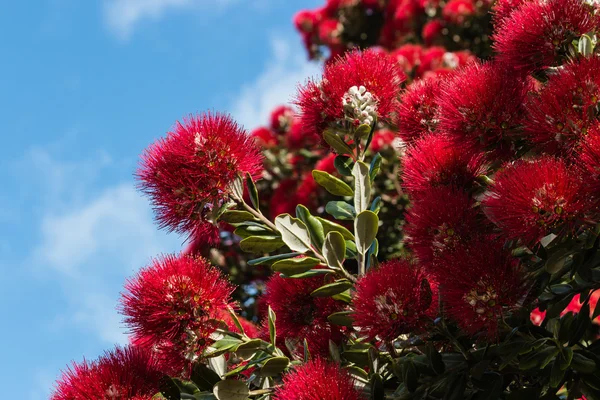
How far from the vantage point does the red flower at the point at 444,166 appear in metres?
1.94

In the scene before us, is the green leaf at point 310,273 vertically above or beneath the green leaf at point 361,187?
beneath

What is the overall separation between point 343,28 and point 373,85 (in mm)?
7753

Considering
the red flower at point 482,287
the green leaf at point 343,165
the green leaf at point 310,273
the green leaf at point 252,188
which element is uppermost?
the green leaf at point 252,188

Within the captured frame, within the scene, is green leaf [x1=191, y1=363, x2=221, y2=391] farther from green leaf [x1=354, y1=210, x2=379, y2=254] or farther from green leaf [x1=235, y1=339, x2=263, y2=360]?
green leaf [x1=354, y1=210, x2=379, y2=254]

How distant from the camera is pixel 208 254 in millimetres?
6793

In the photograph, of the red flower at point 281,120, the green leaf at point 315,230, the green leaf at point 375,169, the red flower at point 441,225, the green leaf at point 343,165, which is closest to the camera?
the red flower at point 441,225

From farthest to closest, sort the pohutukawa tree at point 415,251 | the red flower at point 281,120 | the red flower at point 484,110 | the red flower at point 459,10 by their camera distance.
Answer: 1. the red flower at point 281,120
2. the red flower at point 459,10
3. the red flower at point 484,110
4. the pohutukawa tree at point 415,251

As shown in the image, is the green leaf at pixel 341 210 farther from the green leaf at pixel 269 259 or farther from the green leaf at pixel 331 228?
the green leaf at pixel 269 259

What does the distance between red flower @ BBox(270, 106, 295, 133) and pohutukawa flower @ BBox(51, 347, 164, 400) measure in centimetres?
633

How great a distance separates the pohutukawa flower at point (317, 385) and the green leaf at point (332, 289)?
0.68ft

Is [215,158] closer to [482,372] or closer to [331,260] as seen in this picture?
[331,260]

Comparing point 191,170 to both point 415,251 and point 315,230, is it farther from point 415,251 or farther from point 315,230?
point 415,251

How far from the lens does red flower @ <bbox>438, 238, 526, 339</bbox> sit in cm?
158

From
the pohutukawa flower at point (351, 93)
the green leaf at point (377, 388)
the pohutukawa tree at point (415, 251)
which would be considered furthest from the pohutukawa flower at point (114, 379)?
the pohutukawa flower at point (351, 93)
